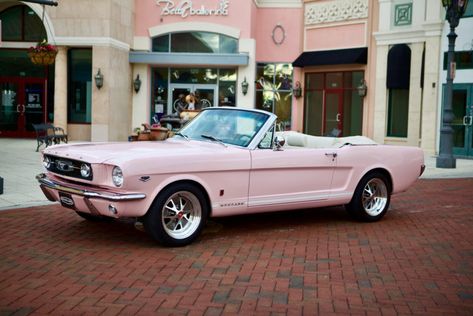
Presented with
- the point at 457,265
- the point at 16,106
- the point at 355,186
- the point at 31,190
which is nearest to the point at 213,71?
the point at 16,106

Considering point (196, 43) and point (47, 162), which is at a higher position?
point (196, 43)

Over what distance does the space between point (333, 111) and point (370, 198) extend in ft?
61.4

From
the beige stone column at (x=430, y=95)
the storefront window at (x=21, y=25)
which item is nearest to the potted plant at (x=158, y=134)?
the beige stone column at (x=430, y=95)

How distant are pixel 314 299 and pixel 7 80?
80.6 feet

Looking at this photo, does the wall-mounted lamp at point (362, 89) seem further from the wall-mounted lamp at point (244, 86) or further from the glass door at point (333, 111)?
the wall-mounted lamp at point (244, 86)

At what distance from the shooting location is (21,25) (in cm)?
2633

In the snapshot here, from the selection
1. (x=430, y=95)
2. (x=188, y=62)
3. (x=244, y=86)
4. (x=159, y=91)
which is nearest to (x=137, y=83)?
(x=159, y=91)

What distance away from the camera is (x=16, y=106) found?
26.4 metres

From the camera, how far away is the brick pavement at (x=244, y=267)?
460 cm

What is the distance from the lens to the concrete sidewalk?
9.29 meters

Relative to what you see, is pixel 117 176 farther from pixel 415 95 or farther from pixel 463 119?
pixel 415 95

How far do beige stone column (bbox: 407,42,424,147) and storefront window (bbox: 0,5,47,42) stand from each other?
51.6 feet

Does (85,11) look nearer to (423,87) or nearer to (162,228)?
(423,87)

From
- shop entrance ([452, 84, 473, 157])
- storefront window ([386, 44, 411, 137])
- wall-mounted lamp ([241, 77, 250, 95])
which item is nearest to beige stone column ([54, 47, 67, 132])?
wall-mounted lamp ([241, 77, 250, 95])
